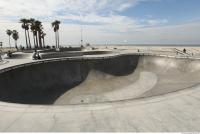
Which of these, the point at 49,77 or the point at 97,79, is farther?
the point at 97,79

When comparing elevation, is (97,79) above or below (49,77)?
below

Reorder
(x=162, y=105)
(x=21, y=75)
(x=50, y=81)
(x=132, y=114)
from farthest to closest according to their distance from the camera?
(x=50, y=81) < (x=21, y=75) < (x=162, y=105) < (x=132, y=114)

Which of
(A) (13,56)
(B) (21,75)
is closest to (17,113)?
(B) (21,75)

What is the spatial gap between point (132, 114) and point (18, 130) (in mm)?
4772

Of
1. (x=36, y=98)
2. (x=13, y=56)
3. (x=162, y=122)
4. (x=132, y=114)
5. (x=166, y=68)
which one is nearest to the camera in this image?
(x=162, y=122)

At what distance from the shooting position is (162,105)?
27.5 ft

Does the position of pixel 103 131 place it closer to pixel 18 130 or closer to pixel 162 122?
pixel 162 122

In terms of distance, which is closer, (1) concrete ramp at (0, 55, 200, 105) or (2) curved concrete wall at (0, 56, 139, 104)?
(2) curved concrete wall at (0, 56, 139, 104)

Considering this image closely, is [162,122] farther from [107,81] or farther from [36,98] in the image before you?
[107,81]

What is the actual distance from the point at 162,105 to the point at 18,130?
6684 mm

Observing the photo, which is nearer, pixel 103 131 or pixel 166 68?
pixel 103 131

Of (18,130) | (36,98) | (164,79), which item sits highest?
(18,130)

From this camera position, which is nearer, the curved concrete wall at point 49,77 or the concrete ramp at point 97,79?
the curved concrete wall at point 49,77

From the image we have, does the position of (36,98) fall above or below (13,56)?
below
